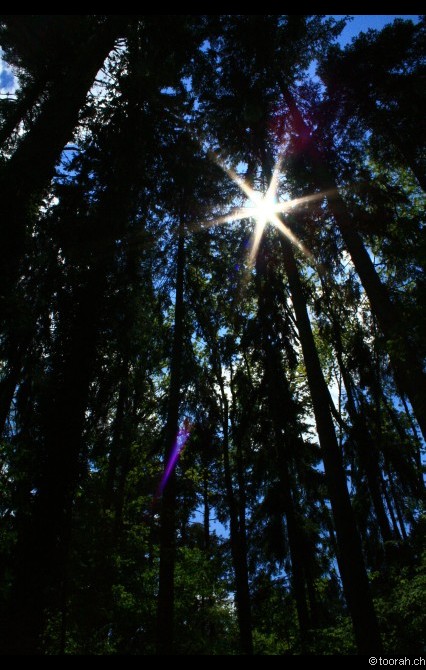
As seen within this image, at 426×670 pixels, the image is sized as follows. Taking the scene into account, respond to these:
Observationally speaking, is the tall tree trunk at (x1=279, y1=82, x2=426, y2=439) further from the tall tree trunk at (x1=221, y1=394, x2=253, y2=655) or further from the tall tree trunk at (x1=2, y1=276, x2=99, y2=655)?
the tall tree trunk at (x1=221, y1=394, x2=253, y2=655)

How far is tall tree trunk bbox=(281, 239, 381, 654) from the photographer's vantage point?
5820mm

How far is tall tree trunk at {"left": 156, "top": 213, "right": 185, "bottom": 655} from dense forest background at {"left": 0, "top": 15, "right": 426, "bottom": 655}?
0.06 metres

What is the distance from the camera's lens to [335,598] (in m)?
16.6

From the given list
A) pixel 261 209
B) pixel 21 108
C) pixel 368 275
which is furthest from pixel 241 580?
pixel 21 108

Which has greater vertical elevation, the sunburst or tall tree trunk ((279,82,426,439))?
the sunburst

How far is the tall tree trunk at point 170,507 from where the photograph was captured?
824 cm

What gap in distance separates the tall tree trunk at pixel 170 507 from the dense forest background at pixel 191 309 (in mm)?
64

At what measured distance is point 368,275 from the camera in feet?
28.0

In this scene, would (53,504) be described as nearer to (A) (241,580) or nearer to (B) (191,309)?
(B) (191,309)

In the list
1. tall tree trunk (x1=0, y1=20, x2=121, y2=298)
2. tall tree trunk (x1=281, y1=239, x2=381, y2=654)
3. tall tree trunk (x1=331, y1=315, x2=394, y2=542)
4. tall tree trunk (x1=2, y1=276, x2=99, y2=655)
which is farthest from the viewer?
tall tree trunk (x1=331, y1=315, x2=394, y2=542)

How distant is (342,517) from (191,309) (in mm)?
8180

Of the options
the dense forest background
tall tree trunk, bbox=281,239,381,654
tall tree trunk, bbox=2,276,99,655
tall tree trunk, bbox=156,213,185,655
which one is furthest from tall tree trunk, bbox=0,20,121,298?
tall tree trunk, bbox=281,239,381,654

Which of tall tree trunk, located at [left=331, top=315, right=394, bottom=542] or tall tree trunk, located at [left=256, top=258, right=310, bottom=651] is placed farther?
tall tree trunk, located at [left=331, top=315, right=394, bottom=542]

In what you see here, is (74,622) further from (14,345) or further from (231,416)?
(231,416)
